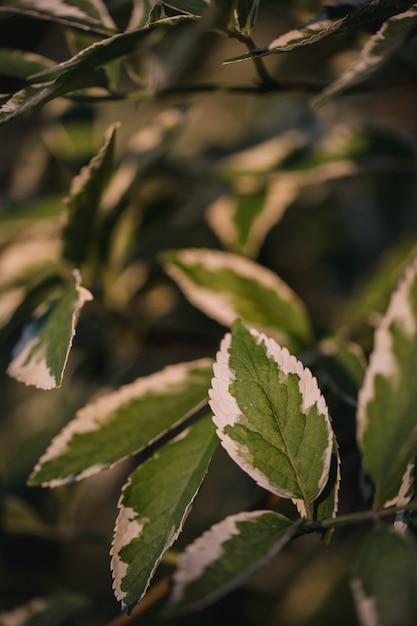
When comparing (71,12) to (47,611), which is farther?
(47,611)

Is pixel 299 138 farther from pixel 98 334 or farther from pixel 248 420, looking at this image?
pixel 248 420

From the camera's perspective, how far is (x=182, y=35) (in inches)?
42.8

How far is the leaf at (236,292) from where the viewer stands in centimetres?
84

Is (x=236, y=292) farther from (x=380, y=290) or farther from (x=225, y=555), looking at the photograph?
(x=225, y=555)

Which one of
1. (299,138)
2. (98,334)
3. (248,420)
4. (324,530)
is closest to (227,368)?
(248,420)

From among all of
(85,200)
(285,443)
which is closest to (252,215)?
(85,200)

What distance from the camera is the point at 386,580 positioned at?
511 mm

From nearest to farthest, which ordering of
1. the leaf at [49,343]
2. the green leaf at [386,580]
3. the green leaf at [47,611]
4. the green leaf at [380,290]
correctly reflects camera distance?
the green leaf at [386,580] → the leaf at [49,343] → the green leaf at [47,611] → the green leaf at [380,290]

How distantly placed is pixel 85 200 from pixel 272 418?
1.22 ft

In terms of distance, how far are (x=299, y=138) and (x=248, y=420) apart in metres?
0.64

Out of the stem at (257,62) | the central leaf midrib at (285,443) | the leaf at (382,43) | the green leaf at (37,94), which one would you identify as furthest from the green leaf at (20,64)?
the central leaf midrib at (285,443)

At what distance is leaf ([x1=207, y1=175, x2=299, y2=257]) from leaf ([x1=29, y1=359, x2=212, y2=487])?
1.05 feet

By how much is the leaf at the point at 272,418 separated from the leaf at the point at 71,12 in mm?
367

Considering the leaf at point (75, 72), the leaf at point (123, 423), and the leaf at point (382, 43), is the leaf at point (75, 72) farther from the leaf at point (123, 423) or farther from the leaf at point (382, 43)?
the leaf at point (123, 423)
